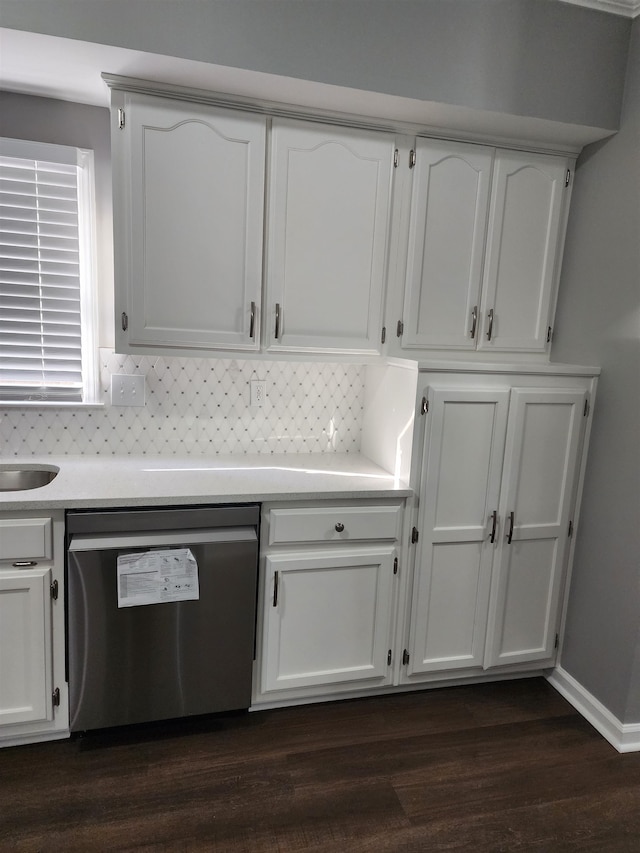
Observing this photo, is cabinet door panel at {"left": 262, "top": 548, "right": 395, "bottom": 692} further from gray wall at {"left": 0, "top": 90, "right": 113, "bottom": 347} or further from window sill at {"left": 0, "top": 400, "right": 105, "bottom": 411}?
gray wall at {"left": 0, "top": 90, "right": 113, "bottom": 347}

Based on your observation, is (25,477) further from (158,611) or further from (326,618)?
(326,618)

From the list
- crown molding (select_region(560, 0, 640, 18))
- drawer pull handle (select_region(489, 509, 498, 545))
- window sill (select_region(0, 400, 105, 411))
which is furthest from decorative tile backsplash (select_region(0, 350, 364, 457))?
crown molding (select_region(560, 0, 640, 18))

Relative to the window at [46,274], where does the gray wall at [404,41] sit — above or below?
above

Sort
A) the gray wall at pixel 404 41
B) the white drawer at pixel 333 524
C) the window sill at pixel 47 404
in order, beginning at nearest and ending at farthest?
1. the gray wall at pixel 404 41
2. the white drawer at pixel 333 524
3. the window sill at pixel 47 404

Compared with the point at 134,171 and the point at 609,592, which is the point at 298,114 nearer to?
the point at 134,171

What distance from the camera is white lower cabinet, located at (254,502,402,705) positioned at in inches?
85.9

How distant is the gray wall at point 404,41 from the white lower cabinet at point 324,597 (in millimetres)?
1471

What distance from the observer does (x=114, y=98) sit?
196 centimetres

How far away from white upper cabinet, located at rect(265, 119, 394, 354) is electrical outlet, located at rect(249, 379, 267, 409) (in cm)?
39

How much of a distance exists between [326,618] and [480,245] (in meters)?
1.58

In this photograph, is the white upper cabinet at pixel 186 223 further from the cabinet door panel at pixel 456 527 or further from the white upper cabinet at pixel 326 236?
the cabinet door panel at pixel 456 527

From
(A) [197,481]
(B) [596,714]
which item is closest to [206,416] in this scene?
(A) [197,481]

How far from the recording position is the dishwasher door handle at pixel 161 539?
194 centimetres

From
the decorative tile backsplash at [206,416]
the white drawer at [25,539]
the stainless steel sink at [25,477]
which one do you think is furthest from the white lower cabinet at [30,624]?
the decorative tile backsplash at [206,416]
